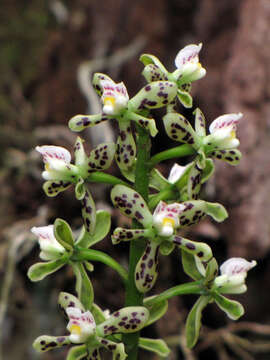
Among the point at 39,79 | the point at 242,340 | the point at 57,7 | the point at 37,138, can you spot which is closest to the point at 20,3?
the point at 57,7

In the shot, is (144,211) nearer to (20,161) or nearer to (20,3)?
(20,161)

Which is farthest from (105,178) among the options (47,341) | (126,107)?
(47,341)

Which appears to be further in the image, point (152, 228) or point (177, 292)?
point (177, 292)

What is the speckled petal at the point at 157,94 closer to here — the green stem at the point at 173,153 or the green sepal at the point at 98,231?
the green stem at the point at 173,153

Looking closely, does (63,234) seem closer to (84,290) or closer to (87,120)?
(84,290)

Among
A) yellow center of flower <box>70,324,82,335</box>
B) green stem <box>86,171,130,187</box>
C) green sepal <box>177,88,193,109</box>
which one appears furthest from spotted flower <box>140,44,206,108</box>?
yellow center of flower <box>70,324,82,335</box>

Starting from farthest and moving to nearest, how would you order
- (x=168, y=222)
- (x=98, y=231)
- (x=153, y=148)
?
(x=153, y=148) < (x=98, y=231) < (x=168, y=222)

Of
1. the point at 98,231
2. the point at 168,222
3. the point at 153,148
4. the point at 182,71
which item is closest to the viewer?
the point at 168,222
